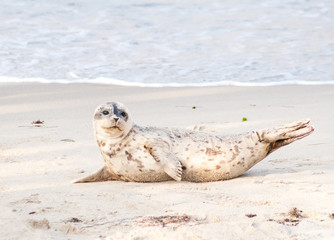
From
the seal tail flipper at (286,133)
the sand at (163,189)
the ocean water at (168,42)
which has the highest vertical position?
the ocean water at (168,42)

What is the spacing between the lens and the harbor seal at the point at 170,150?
4.57 m

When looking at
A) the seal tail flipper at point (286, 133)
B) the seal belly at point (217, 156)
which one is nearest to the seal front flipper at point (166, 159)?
the seal belly at point (217, 156)

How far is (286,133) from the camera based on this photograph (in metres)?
4.70

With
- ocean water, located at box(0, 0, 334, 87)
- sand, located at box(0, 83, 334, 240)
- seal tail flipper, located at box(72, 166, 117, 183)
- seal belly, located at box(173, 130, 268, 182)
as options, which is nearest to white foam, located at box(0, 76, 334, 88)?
ocean water, located at box(0, 0, 334, 87)

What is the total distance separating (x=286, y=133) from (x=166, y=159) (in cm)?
84

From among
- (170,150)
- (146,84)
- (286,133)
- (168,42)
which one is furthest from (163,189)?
(168,42)

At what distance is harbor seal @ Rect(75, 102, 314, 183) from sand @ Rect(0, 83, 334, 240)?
95mm

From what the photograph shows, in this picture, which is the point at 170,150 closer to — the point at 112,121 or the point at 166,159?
the point at 166,159

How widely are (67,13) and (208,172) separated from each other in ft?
38.7

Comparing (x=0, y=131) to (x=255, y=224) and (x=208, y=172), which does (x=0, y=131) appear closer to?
(x=208, y=172)

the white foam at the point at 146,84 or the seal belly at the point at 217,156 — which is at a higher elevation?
the white foam at the point at 146,84

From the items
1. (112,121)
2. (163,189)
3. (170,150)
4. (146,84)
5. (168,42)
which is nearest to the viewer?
(163,189)

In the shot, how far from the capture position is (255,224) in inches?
134

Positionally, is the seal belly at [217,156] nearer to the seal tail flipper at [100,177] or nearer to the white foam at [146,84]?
the seal tail flipper at [100,177]
